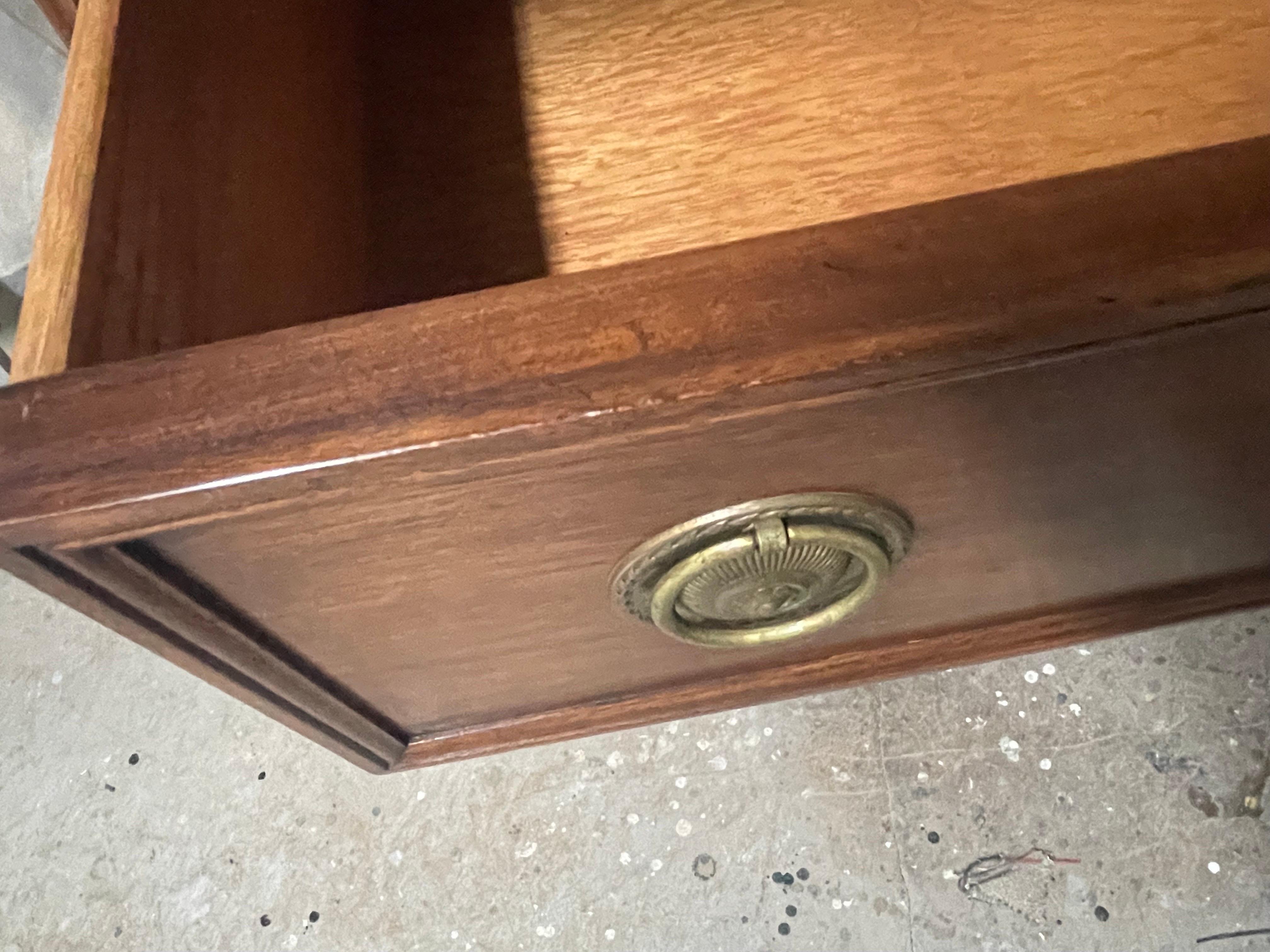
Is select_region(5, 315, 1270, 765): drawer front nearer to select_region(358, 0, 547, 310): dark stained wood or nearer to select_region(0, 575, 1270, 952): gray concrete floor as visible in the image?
select_region(0, 575, 1270, 952): gray concrete floor

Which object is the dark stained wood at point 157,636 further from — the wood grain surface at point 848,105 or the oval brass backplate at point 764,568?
the wood grain surface at point 848,105

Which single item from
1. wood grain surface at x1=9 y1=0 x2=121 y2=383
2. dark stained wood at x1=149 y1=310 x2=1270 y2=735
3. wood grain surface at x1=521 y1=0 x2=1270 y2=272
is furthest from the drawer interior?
dark stained wood at x1=149 y1=310 x2=1270 y2=735

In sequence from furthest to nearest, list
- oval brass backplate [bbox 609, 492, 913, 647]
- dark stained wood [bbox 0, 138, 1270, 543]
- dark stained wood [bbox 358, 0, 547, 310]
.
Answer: dark stained wood [bbox 358, 0, 547, 310], oval brass backplate [bbox 609, 492, 913, 647], dark stained wood [bbox 0, 138, 1270, 543]

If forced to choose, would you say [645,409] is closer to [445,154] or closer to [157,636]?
[157,636]

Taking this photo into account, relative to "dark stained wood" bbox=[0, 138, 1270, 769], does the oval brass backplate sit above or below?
below

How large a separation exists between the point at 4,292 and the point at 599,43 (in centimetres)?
80

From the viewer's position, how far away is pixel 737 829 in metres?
0.73

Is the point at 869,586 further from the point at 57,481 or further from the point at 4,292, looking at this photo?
the point at 4,292

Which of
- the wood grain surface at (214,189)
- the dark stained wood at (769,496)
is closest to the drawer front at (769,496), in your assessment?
the dark stained wood at (769,496)

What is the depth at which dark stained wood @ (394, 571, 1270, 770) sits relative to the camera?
70cm

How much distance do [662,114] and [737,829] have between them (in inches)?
23.4

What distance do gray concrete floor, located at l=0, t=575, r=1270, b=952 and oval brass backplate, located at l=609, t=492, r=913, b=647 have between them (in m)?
0.19

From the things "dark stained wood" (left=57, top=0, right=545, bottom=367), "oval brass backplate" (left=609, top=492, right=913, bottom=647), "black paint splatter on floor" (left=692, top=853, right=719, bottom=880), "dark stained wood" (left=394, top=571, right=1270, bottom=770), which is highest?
"dark stained wood" (left=57, top=0, right=545, bottom=367)

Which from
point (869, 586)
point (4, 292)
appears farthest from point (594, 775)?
point (4, 292)
